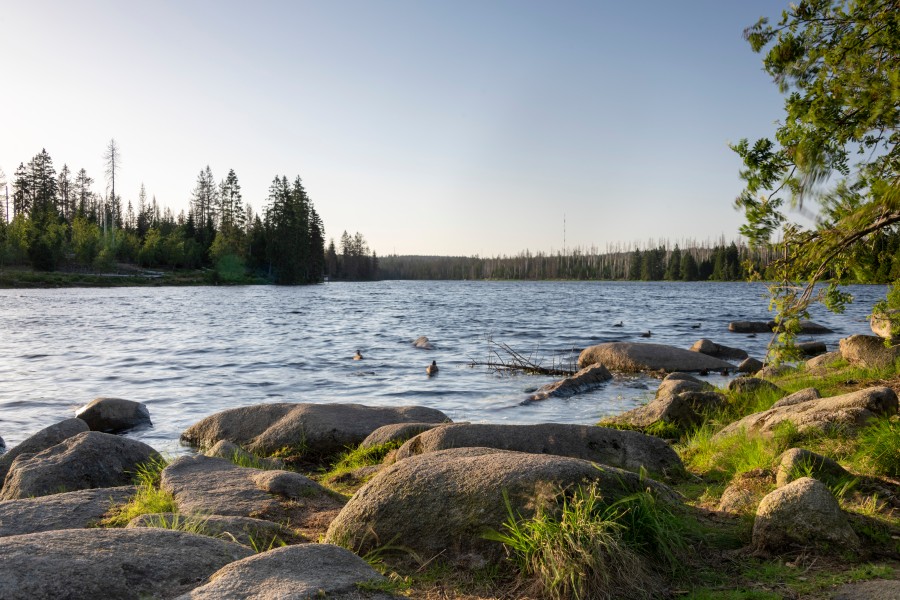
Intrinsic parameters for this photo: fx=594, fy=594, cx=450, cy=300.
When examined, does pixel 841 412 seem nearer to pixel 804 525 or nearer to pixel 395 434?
pixel 804 525

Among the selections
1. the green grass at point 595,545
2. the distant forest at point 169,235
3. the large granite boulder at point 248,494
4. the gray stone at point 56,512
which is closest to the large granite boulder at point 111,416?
the large granite boulder at point 248,494

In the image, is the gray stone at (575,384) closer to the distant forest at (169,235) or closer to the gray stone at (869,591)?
the gray stone at (869,591)

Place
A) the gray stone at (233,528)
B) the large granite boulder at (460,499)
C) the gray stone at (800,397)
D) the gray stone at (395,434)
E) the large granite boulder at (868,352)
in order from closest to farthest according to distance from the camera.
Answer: the large granite boulder at (460,499), the gray stone at (233,528), the gray stone at (395,434), the gray stone at (800,397), the large granite boulder at (868,352)

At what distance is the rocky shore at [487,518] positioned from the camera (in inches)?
118

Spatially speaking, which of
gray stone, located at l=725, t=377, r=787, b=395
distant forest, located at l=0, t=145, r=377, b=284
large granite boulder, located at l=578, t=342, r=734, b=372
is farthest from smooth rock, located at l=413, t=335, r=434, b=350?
distant forest, located at l=0, t=145, r=377, b=284

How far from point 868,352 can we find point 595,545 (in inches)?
439

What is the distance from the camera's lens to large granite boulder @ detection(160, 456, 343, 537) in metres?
4.86

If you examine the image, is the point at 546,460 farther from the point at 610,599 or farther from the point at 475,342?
the point at 475,342

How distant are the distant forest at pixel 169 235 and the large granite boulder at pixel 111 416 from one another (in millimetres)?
67205

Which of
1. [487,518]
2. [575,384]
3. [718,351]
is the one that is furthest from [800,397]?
[718,351]

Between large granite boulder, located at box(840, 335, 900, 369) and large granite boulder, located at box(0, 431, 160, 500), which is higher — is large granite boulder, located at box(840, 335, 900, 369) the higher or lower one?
the higher one

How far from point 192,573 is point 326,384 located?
12131mm

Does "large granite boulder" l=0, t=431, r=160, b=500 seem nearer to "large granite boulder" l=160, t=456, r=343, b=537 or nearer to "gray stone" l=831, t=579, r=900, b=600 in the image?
"large granite boulder" l=160, t=456, r=343, b=537

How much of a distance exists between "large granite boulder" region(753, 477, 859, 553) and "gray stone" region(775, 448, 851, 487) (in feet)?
3.08
